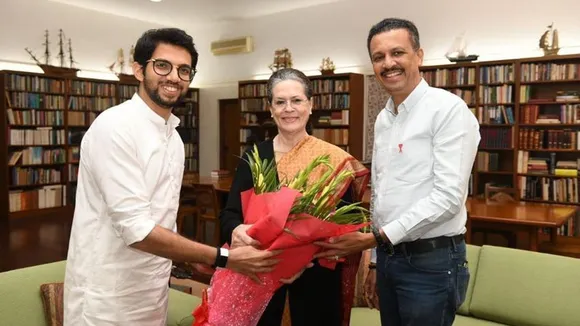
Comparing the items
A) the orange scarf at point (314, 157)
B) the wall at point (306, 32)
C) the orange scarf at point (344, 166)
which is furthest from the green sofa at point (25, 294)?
the wall at point (306, 32)

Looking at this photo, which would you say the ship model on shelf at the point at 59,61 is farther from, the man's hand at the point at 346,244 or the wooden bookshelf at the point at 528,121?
the man's hand at the point at 346,244

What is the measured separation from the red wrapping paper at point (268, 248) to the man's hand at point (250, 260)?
0.08 feet

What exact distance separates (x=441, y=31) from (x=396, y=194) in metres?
6.63

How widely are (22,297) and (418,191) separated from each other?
1.88 meters

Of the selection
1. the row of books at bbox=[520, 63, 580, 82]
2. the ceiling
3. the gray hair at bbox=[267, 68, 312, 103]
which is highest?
the ceiling

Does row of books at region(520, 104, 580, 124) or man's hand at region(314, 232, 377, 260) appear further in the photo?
row of books at region(520, 104, 580, 124)

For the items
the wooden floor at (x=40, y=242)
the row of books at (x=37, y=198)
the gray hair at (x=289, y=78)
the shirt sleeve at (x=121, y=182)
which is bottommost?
the wooden floor at (x=40, y=242)

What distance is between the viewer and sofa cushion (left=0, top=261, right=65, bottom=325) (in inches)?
88.7

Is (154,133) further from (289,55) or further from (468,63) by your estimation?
(289,55)

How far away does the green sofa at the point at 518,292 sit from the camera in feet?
8.70

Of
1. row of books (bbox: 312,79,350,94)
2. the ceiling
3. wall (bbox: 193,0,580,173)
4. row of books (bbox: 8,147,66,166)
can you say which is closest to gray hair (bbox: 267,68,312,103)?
wall (bbox: 193,0,580,173)

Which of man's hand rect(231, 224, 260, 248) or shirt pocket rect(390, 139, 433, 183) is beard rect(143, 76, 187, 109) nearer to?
man's hand rect(231, 224, 260, 248)

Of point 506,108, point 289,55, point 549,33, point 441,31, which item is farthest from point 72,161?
point 549,33

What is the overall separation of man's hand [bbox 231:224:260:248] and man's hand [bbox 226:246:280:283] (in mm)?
17
